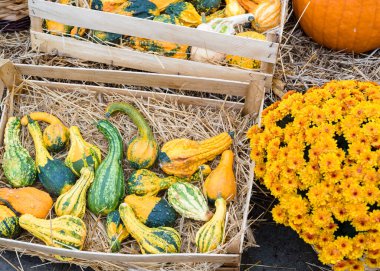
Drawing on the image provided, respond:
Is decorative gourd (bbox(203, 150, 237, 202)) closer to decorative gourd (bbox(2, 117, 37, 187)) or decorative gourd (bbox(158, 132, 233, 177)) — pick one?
decorative gourd (bbox(158, 132, 233, 177))

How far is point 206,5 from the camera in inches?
135

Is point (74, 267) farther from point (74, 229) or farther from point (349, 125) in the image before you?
point (349, 125)

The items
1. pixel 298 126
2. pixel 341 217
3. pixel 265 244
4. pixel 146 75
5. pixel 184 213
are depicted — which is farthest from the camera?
pixel 146 75

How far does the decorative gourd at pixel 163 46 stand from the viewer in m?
3.18

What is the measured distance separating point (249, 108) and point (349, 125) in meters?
0.79

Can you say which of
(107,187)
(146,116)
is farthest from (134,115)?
(107,187)

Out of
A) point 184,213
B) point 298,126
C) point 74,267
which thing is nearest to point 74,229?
point 74,267

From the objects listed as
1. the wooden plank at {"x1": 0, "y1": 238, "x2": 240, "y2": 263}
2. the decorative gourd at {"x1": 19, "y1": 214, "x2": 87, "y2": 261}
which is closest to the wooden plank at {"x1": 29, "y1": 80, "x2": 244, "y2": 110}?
the decorative gourd at {"x1": 19, "y1": 214, "x2": 87, "y2": 261}

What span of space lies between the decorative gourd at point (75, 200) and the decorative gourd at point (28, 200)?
0.24 feet

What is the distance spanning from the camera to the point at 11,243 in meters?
2.50

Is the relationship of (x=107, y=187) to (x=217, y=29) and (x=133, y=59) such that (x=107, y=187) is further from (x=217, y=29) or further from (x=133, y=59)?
(x=217, y=29)

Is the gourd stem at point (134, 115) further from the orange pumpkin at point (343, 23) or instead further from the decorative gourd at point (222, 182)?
the orange pumpkin at point (343, 23)

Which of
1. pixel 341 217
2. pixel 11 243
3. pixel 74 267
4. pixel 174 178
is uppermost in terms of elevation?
pixel 341 217

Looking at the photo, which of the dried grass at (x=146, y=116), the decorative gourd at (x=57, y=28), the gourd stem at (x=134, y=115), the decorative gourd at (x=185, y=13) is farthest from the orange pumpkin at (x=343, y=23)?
the decorative gourd at (x=57, y=28)
